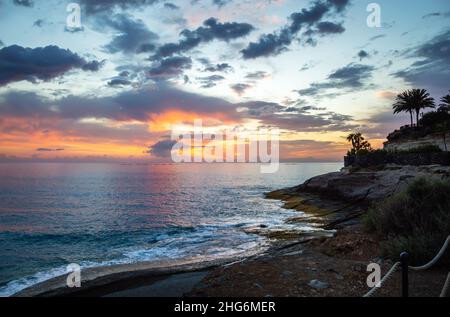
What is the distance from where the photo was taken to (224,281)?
31.7ft

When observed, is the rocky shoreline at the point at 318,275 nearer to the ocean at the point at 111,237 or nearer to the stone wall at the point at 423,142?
the ocean at the point at 111,237

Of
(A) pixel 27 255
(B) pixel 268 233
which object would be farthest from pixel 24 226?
(B) pixel 268 233

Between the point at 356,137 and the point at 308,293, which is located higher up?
the point at 356,137

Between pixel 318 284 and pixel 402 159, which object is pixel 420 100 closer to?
pixel 402 159

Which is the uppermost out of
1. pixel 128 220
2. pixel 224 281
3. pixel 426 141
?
pixel 426 141

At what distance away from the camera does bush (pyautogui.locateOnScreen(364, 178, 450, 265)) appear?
10.3 metres

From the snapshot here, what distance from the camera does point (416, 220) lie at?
1251 cm

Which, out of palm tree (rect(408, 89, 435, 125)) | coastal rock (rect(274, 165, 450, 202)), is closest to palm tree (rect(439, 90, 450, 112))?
palm tree (rect(408, 89, 435, 125))

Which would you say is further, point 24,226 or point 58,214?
point 58,214

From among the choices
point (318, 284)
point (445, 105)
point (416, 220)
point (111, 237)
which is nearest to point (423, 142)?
point (445, 105)
